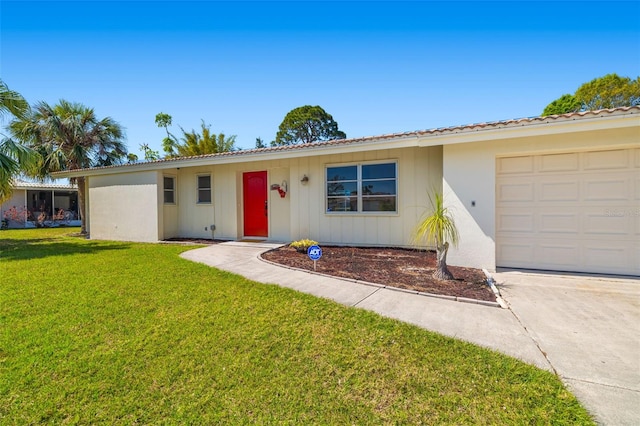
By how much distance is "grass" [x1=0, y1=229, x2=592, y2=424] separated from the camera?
2090 mm

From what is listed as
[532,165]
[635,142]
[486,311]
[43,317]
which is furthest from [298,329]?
[635,142]

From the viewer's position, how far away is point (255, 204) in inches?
413

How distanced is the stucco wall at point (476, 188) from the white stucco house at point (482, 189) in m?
0.02

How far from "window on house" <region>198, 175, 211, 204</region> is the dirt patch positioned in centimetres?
445

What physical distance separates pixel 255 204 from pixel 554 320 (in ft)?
28.9

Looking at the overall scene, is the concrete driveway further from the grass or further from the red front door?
the red front door

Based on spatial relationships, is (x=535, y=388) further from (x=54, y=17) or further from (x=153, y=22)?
(x=54, y=17)

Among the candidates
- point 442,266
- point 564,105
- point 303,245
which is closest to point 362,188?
point 303,245

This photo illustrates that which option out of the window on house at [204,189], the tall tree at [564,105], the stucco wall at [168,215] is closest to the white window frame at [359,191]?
the window on house at [204,189]

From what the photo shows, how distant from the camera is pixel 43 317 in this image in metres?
3.67

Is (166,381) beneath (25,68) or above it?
beneath

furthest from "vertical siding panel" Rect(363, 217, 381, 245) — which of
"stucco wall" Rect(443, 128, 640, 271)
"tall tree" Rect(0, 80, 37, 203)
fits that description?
"tall tree" Rect(0, 80, 37, 203)

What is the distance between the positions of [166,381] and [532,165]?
7.06 meters

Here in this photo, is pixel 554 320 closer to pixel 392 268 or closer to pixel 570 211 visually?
pixel 392 268
